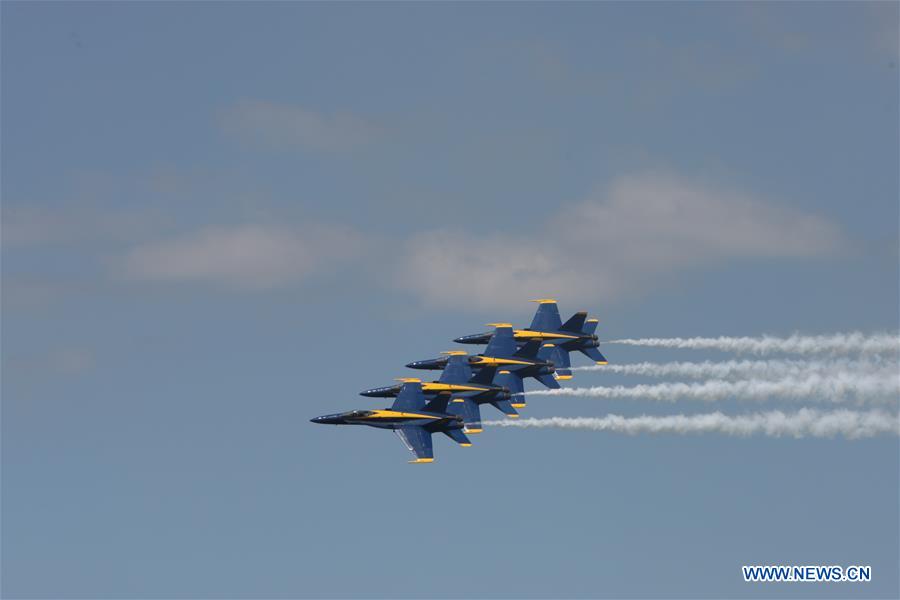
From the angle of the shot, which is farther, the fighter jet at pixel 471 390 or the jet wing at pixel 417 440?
the fighter jet at pixel 471 390

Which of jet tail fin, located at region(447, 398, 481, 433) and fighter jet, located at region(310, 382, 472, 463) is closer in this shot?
fighter jet, located at region(310, 382, 472, 463)

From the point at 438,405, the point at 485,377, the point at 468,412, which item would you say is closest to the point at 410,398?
the point at 438,405

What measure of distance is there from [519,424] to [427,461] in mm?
12740

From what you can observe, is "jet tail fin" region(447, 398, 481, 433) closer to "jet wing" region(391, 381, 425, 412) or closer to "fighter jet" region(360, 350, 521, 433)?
"fighter jet" region(360, 350, 521, 433)

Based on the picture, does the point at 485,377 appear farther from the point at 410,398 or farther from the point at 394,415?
the point at 394,415

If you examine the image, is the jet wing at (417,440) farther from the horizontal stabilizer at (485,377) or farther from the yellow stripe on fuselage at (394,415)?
the horizontal stabilizer at (485,377)

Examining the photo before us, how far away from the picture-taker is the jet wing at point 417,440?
7530 inches

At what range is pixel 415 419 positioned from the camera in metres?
193

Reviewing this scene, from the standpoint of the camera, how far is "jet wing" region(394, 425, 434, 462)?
7530 inches

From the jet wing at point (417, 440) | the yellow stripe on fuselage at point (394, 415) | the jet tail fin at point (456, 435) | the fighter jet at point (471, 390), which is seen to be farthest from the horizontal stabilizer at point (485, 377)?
the jet wing at point (417, 440)

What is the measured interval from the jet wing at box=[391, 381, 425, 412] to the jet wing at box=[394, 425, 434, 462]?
2.24 m

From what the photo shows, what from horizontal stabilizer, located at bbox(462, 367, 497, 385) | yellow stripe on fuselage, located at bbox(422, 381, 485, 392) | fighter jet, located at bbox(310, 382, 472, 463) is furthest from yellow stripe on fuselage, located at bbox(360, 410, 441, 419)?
horizontal stabilizer, located at bbox(462, 367, 497, 385)

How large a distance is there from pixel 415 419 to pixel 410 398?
2.90 meters

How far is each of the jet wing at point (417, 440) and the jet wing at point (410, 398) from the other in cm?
224
